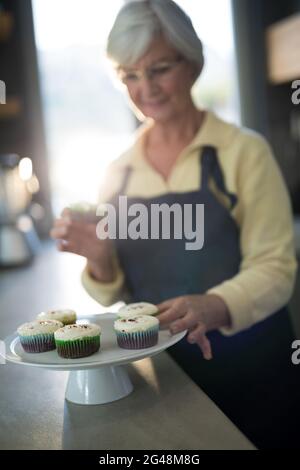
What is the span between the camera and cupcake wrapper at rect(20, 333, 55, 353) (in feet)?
1.42

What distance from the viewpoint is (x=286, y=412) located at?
1.73 feet

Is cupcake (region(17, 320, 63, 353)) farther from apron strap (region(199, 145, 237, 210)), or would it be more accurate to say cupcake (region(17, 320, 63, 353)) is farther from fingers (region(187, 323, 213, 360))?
apron strap (region(199, 145, 237, 210))

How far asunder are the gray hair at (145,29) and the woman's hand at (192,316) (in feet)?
0.69

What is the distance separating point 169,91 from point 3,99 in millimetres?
143

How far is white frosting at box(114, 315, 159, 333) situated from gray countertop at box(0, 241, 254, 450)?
2.3 inches

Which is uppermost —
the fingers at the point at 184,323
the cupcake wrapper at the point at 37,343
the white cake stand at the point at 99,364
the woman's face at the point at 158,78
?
the woman's face at the point at 158,78

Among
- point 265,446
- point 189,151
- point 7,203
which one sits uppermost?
point 189,151

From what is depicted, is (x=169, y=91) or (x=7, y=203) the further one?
(x=7, y=203)

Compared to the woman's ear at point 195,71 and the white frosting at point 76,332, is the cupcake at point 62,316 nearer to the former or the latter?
the white frosting at point 76,332

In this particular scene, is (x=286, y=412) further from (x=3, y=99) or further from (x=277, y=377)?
(x=3, y=99)

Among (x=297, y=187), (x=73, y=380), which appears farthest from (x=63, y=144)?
(x=297, y=187)

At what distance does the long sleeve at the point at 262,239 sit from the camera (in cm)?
54

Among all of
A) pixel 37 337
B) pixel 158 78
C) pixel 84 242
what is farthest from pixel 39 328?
pixel 158 78

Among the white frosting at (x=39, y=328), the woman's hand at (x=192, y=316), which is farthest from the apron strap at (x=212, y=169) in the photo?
the white frosting at (x=39, y=328)
